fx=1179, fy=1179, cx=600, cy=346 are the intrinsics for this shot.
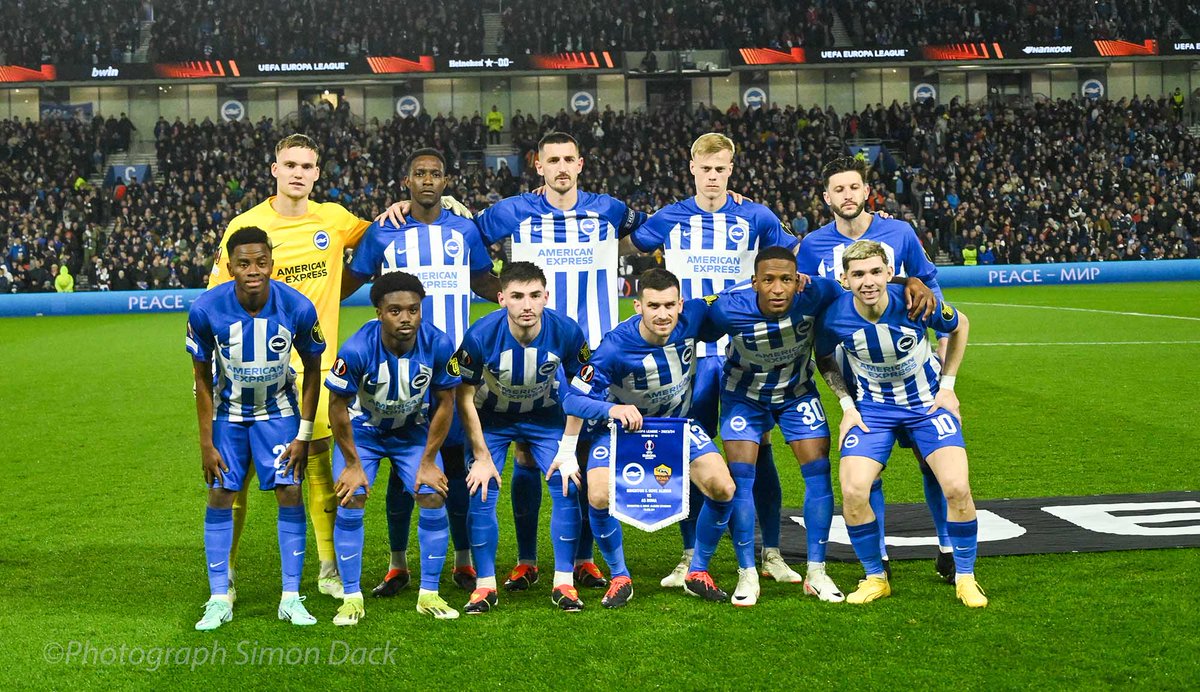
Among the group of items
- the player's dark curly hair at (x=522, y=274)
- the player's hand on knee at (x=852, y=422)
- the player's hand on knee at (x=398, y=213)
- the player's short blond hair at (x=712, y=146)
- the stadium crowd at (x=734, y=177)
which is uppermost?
the stadium crowd at (x=734, y=177)

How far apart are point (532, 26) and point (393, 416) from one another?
35.4 metres

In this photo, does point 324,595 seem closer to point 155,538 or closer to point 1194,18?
point 155,538

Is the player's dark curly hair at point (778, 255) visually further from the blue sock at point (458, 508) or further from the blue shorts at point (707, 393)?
the blue sock at point (458, 508)

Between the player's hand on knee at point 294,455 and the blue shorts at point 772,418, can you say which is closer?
the player's hand on knee at point 294,455

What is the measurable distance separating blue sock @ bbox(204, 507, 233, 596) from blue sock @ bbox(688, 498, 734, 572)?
7.04ft

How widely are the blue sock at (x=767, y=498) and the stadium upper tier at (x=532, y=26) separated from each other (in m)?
33.8

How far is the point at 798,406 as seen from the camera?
5801mm

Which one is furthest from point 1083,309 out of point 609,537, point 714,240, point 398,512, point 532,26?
point 532,26

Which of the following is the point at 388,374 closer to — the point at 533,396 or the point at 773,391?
the point at 533,396

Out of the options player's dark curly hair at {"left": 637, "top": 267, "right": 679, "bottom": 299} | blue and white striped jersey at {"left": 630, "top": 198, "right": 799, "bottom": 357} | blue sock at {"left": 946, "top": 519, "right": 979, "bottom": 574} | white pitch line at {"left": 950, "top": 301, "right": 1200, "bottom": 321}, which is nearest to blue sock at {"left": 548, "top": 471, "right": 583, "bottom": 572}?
player's dark curly hair at {"left": 637, "top": 267, "right": 679, "bottom": 299}

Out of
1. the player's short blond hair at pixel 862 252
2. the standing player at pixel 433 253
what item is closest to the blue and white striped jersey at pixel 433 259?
the standing player at pixel 433 253

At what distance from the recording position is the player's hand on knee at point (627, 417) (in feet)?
17.5

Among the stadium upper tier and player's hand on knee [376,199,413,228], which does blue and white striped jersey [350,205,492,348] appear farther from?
the stadium upper tier

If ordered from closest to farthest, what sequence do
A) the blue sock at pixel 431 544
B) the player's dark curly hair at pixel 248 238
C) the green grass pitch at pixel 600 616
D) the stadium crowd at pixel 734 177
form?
the green grass pitch at pixel 600 616, the player's dark curly hair at pixel 248 238, the blue sock at pixel 431 544, the stadium crowd at pixel 734 177
